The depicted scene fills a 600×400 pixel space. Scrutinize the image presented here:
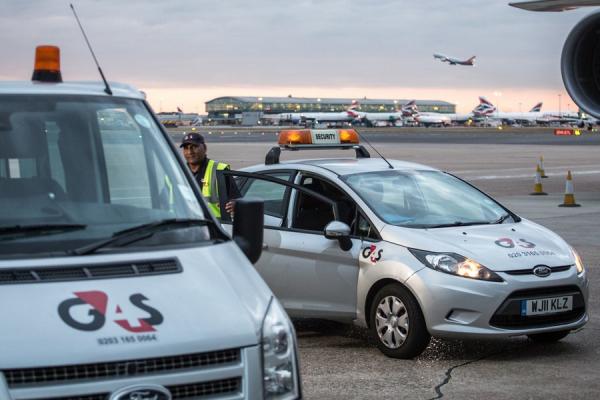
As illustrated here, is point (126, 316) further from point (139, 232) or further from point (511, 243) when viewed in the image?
point (511, 243)

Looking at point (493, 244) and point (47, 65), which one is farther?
point (493, 244)

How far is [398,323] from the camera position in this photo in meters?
7.98

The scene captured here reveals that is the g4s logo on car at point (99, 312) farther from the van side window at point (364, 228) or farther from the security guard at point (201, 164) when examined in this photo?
the security guard at point (201, 164)

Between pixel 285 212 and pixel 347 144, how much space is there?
1.25m

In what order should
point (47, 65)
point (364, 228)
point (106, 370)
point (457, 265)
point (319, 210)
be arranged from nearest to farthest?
point (106, 370) < point (47, 65) < point (457, 265) < point (364, 228) < point (319, 210)

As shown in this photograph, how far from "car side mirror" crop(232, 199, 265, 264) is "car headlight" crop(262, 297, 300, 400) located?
0.79 metres

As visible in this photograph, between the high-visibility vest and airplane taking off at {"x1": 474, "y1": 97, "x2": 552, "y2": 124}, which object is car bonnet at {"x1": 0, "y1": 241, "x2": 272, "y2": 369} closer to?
the high-visibility vest

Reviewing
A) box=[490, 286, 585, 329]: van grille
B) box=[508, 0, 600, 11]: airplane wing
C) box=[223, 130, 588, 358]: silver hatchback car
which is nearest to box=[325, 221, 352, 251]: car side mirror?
box=[223, 130, 588, 358]: silver hatchback car

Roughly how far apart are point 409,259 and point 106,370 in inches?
176

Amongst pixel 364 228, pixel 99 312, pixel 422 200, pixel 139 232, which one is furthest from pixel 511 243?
pixel 99 312

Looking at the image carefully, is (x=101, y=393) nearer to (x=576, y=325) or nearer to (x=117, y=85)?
(x=117, y=85)

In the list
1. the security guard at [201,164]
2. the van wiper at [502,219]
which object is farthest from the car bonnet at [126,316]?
the security guard at [201,164]

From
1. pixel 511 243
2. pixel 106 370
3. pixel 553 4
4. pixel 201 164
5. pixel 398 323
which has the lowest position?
pixel 398 323

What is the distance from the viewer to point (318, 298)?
8562mm
